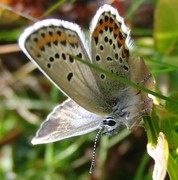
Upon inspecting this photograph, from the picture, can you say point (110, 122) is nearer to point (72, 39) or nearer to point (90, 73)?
point (90, 73)

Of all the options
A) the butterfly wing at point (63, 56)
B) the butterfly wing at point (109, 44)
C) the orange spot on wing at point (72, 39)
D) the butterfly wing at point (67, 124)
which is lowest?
the butterfly wing at point (67, 124)

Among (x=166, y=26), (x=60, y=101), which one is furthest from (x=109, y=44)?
(x=60, y=101)

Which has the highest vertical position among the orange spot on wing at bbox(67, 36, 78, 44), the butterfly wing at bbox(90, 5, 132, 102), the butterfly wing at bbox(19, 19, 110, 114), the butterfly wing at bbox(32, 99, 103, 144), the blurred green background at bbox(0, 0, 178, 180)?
the blurred green background at bbox(0, 0, 178, 180)

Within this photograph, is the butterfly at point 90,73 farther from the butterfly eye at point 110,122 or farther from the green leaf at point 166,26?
the green leaf at point 166,26

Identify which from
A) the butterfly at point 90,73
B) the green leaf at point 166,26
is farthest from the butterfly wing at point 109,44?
the green leaf at point 166,26

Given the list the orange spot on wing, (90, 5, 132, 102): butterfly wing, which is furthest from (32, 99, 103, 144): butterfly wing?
the orange spot on wing

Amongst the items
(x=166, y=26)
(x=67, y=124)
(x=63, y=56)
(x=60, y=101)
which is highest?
(x=166, y=26)

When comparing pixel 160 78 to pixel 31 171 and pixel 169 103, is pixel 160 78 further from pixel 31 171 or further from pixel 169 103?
pixel 169 103

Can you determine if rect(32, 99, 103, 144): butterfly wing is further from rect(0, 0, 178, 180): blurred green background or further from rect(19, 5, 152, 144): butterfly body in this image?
rect(0, 0, 178, 180): blurred green background
